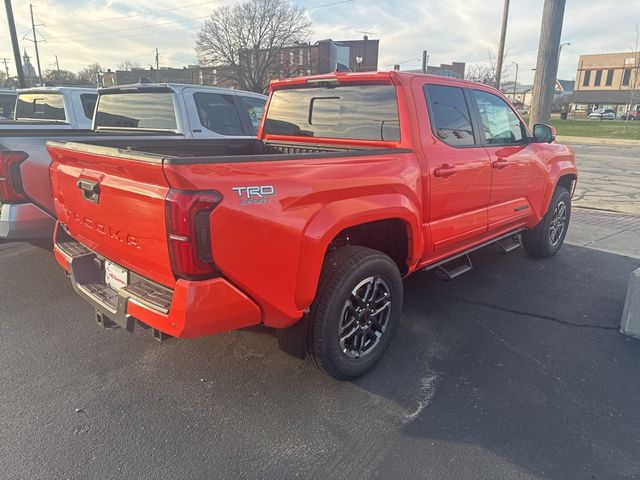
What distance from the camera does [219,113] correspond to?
648cm

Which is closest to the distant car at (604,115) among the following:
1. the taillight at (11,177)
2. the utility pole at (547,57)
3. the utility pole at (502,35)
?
the utility pole at (502,35)

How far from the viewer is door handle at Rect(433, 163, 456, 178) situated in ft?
11.1

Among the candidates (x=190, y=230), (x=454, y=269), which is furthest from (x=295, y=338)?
(x=454, y=269)

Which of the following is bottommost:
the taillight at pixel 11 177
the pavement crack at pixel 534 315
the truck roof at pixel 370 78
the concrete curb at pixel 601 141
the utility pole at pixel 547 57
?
the concrete curb at pixel 601 141

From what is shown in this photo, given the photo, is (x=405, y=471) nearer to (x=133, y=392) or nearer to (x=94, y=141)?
(x=133, y=392)

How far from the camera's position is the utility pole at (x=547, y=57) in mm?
6867

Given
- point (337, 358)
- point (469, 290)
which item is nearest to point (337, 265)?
point (337, 358)

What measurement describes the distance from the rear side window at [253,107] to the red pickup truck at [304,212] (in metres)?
2.61

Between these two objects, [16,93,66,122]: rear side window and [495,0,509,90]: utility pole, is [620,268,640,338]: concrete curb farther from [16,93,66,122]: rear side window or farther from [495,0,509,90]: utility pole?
[495,0,509,90]: utility pole

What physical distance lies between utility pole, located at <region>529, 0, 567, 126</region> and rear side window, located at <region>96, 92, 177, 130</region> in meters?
5.77

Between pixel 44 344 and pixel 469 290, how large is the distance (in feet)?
12.6

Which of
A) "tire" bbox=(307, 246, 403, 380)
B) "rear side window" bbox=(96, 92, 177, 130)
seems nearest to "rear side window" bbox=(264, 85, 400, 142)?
"tire" bbox=(307, 246, 403, 380)

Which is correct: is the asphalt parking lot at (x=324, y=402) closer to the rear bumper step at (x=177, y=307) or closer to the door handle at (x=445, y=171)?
the rear bumper step at (x=177, y=307)

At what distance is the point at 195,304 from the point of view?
2.17 m
